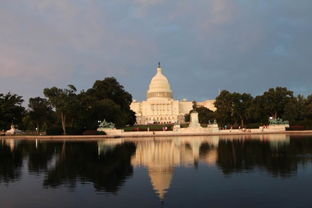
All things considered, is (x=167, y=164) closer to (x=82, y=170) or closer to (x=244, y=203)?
(x=82, y=170)

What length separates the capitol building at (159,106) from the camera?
15288 centimetres

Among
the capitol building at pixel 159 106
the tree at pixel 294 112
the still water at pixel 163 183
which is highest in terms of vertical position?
the capitol building at pixel 159 106

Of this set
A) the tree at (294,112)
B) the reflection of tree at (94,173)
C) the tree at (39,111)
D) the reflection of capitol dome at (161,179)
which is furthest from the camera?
the tree at (39,111)

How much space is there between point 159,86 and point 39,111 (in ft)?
254

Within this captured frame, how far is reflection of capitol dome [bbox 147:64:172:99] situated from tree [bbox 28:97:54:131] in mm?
73233

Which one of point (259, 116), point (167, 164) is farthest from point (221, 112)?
point (167, 164)

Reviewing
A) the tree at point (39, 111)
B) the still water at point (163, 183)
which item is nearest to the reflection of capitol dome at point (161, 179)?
the still water at point (163, 183)

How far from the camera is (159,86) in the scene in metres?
152

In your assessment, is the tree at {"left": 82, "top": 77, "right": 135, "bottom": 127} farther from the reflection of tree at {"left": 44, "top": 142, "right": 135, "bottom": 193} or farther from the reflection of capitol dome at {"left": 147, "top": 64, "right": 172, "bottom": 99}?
the reflection of capitol dome at {"left": 147, "top": 64, "right": 172, "bottom": 99}

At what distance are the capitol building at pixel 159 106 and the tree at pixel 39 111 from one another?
73.7 metres

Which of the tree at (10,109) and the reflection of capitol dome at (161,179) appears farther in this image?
the tree at (10,109)

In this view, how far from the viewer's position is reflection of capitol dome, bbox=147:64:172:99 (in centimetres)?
15143

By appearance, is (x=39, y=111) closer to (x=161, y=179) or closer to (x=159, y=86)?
(x=161, y=179)

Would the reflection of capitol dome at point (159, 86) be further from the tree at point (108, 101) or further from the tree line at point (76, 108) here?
the tree line at point (76, 108)
